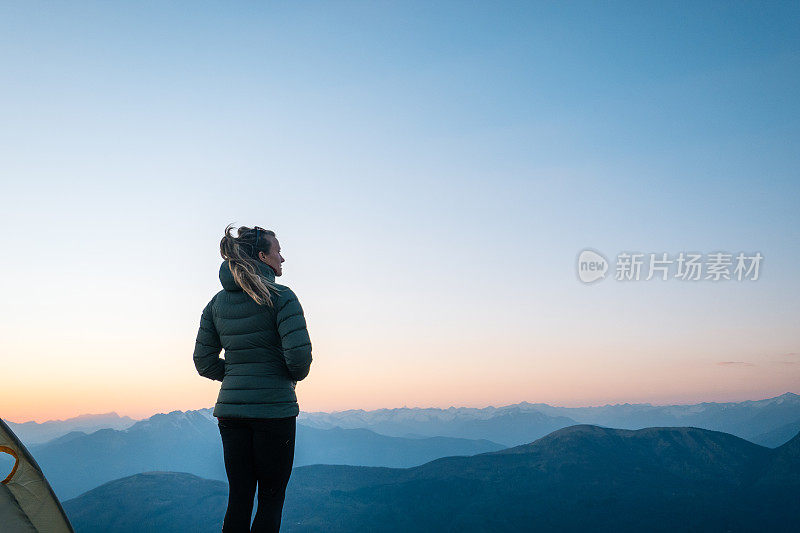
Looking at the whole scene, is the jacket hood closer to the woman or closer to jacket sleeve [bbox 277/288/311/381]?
the woman

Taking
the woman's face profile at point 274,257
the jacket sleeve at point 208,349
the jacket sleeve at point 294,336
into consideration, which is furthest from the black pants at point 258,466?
the woman's face profile at point 274,257

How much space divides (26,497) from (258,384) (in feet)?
4.44

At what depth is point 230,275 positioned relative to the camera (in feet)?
12.5

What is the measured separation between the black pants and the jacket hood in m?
0.86

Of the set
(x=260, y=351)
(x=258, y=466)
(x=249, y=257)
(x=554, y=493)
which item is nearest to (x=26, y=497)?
(x=258, y=466)

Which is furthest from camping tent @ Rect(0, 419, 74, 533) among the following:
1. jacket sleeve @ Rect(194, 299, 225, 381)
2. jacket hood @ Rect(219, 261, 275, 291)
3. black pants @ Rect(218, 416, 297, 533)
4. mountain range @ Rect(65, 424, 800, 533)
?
mountain range @ Rect(65, 424, 800, 533)

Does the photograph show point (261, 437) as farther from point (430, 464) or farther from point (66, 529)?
point (430, 464)

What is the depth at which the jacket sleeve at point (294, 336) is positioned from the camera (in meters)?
3.61

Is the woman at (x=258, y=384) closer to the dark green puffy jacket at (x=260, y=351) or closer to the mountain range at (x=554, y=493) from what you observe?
the dark green puffy jacket at (x=260, y=351)

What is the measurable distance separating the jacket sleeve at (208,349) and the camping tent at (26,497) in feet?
3.78

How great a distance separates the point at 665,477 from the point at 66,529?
19652 centimetres

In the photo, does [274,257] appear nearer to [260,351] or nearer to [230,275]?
[230,275]

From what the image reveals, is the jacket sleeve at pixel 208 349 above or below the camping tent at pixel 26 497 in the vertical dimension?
above

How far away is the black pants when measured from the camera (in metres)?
3.61
